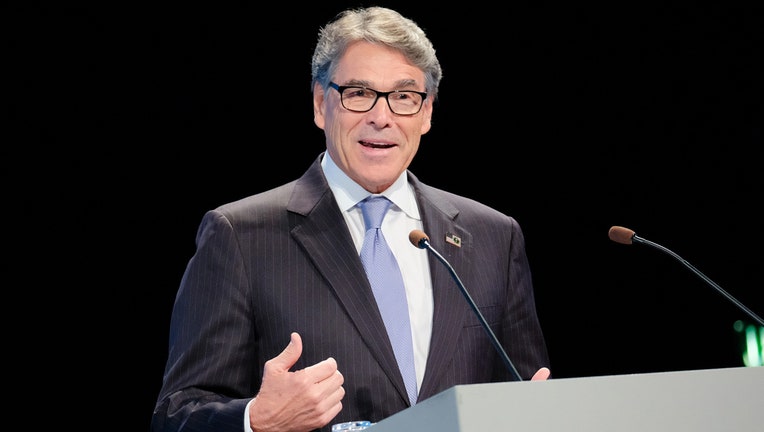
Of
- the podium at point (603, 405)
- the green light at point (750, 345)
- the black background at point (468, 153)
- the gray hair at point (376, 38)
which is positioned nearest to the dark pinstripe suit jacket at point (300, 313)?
the gray hair at point (376, 38)

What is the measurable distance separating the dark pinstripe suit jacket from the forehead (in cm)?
29

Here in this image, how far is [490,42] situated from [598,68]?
47cm

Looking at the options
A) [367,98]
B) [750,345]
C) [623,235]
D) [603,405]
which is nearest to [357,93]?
[367,98]

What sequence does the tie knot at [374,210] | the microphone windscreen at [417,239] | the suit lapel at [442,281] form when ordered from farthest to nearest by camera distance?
the tie knot at [374,210], the suit lapel at [442,281], the microphone windscreen at [417,239]

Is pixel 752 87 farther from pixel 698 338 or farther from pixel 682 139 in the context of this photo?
pixel 698 338

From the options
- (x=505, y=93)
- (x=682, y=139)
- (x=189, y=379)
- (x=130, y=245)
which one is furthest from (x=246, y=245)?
(x=682, y=139)

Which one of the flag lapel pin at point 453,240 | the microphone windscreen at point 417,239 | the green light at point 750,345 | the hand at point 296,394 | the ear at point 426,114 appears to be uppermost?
the ear at point 426,114

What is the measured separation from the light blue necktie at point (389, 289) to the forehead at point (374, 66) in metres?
0.34

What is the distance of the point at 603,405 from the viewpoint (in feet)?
4.65

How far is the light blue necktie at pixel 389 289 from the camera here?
7.82 feet

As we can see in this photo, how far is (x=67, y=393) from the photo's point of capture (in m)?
3.45

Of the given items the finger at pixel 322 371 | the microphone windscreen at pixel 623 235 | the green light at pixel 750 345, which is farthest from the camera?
the green light at pixel 750 345

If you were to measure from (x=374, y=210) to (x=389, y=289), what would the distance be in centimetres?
23

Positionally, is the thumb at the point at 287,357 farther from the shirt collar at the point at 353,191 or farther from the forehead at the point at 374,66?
the forehead at the point at 374,66
